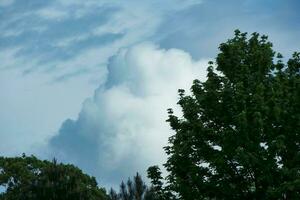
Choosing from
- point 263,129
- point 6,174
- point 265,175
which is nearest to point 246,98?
point 263,129

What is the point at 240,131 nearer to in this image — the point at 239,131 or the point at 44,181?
the point at 239,131

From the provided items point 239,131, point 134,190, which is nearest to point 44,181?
point 134,190

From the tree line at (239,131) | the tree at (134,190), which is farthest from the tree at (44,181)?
the tree line at (239,131)

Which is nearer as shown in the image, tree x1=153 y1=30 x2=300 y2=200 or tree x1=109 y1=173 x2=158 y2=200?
tree x1=153 y1=30 x2=300 y2=200

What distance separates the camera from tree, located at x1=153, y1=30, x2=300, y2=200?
26.6 meters

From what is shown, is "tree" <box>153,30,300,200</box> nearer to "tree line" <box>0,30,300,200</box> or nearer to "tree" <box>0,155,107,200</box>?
"tree line" <box>0,30,300,200</box>

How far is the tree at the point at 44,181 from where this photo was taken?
183 feet

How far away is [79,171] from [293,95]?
50359 mm

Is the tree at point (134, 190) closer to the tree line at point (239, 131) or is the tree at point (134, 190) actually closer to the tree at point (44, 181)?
the tree at point (44, 181)

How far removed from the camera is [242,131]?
88.5ft

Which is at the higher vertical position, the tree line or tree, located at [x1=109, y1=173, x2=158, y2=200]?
tree, located at [x1=109, y1=173, x2=158, y2=200]

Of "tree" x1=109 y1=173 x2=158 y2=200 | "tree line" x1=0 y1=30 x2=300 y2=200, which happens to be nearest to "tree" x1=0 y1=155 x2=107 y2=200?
"tree" x1=109 y1=173 x2=158 y2=200

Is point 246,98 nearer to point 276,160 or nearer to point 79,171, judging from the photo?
point 276,160

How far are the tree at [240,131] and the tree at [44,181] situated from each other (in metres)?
26.8
